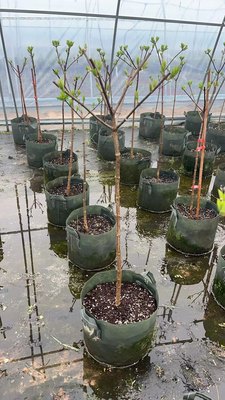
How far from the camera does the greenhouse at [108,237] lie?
270cm

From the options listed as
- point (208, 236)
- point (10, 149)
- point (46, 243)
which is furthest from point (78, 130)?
point (208, 236)

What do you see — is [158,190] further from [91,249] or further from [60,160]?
[60,160]

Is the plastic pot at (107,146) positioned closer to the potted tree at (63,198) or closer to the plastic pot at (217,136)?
the potted tree at (63,198)

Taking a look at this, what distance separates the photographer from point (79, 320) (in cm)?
320

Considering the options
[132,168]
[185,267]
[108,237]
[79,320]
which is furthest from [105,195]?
[79,320]

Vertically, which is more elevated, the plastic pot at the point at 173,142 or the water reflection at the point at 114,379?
the plastic pot at the point at 173,142

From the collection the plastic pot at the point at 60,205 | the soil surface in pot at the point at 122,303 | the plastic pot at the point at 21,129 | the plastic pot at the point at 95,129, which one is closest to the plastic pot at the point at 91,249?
the plastic pot at the point at 60,205

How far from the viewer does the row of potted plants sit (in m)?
2.47

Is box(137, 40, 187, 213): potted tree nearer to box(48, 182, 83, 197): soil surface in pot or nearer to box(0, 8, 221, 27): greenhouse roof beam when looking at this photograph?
box(48, 182, 83, 197): soil surface in pot

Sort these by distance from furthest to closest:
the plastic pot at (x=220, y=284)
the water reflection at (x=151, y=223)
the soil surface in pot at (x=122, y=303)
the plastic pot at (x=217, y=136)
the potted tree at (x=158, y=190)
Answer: the plastic pot at (x=217, y=136) → the potted tree at (x=158, y=190) → the water reflection at (x=151, y=223) → the plastic pot at (x=220, y=284) → the soil surface in pot at (x=122, y=303)

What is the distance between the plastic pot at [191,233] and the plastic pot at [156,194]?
63 centimetres

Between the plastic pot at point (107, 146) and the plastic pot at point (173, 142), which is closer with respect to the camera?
the plastic pot at point (107, 146)

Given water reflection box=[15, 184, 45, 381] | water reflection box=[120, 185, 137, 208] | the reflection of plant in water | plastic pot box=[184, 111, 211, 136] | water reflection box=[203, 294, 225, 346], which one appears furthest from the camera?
plastic pot box=[184, 111, 211, 136]

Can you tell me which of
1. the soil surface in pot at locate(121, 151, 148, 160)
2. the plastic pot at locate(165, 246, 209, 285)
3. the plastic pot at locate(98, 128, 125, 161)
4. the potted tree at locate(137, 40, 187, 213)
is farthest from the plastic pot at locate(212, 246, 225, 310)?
the plastic pot at locate(98, 128, 125, 161)
